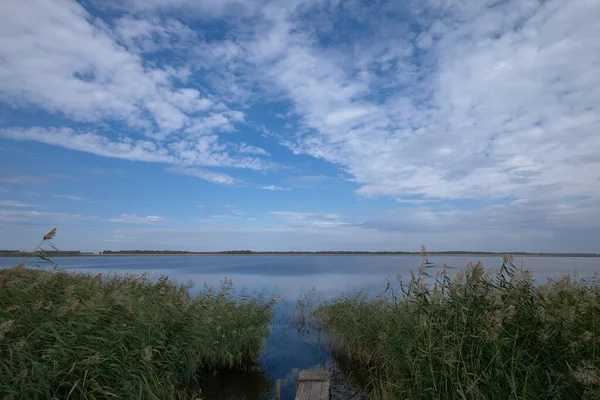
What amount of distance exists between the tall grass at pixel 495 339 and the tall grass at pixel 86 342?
431 centimetres

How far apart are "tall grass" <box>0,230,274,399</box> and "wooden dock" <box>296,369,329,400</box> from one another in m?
2.48

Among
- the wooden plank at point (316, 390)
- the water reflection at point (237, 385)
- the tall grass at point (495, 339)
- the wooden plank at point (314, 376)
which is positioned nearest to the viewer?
the tall grass at point (495, 339)

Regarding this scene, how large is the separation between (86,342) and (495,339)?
19.9 ft

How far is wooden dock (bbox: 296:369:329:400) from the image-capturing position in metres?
7.50

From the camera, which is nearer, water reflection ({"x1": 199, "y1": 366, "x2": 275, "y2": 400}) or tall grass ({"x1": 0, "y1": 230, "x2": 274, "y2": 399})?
tall grass ({"x1": 0, "y1": 230, "x2": 274, "y2": 399})

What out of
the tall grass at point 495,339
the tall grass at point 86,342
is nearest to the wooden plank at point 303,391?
the tall grass at point 495,339

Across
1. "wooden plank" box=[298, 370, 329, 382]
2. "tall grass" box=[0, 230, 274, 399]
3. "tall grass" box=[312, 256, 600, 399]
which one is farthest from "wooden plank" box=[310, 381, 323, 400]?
"tall grass" box=[0, 230, 274, 399]

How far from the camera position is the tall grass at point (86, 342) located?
4539 mm

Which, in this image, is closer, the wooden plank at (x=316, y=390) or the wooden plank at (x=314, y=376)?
the wooden plank at (x=316, y=390)

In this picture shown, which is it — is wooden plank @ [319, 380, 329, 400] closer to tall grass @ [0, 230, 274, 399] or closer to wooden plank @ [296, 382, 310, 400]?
wooden plank @ [296, 382, 310, 400]

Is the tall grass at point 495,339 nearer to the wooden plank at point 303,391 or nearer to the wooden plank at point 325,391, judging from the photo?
the wooden plank at point 325,391

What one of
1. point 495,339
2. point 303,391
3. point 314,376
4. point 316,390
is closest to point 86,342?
point 303,391

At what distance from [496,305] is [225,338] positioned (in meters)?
7.21

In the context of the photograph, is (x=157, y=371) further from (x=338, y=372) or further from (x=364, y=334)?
(x=364, y=334)
